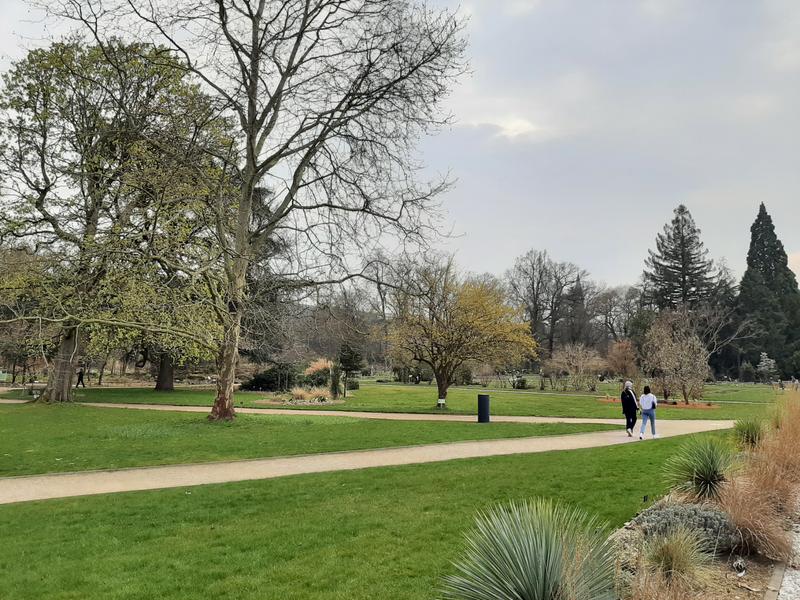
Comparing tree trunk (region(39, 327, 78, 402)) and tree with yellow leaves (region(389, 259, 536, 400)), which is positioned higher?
tree with yellow leaves (region(389, 259, 536, 400))

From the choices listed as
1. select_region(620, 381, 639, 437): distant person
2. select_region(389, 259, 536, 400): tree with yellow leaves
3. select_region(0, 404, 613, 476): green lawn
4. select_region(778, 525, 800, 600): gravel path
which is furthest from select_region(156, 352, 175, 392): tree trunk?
select_region(778, 525, 800, 600): gravel path

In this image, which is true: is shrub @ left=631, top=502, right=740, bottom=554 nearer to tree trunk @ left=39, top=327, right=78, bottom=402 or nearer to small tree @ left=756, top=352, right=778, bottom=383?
tree trunk @ left=39, top=327, right=78, bottom=402

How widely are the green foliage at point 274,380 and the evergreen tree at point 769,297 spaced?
50584 millimetres

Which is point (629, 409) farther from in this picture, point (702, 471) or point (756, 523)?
point (756, 523)

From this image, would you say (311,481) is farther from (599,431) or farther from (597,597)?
(599,431)

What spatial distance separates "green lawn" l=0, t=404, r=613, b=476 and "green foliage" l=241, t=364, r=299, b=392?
16.9 m

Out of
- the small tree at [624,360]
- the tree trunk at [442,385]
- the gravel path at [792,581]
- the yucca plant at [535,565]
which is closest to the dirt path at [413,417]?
the tree trunk at [442,385]

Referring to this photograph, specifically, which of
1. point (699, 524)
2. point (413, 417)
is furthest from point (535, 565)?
point (413, 417)

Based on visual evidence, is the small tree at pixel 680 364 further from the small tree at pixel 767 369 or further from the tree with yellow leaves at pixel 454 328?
the small tree at pixel 767 369

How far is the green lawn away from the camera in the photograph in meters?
12.0

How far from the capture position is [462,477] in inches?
365

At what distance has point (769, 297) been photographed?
63844 millimetres

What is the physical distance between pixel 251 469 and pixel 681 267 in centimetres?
6802

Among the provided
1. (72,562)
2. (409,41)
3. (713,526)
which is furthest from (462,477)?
(409,41)
